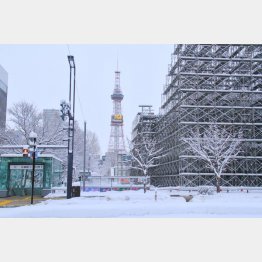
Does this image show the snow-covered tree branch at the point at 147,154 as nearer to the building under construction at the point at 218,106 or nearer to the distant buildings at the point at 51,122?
the building under construction at the point at 218,106

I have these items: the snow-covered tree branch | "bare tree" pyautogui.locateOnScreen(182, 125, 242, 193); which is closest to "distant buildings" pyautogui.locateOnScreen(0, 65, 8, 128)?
the snow-covered tree branch

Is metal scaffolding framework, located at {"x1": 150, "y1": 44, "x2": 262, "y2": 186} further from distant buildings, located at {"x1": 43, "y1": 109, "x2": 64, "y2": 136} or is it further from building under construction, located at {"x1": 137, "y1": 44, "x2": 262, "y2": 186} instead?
distant buildings, located at {"x1": 43, "y1": 109, "x2": 64, "y2": 136}

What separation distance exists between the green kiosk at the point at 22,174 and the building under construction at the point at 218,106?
15336 millimetres

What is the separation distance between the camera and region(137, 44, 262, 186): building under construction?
3559 cm

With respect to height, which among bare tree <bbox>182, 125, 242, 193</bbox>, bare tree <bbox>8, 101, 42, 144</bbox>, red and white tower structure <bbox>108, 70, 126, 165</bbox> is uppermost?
red and white tower structure <bbox>108, 70, 126, 165</bbox>

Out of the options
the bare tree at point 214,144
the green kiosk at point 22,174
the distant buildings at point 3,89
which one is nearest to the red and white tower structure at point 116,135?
the distant buildings at point 3,89

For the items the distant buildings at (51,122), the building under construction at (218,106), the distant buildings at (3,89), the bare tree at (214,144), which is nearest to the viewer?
the bare tree at (214,144)

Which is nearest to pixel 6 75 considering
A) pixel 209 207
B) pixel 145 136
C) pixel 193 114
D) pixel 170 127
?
pixel 145 136

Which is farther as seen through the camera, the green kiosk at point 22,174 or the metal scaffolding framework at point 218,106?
the metal scaffolding framework at point 218,106

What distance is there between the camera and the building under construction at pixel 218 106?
3559 cm

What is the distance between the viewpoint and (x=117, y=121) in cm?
9606

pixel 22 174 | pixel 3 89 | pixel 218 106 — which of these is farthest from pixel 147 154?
pixel 3 89

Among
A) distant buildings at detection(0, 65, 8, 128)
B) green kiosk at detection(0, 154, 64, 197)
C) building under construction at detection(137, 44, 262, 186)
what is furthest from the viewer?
distant buildings at detection(0, 65, 8, 128)

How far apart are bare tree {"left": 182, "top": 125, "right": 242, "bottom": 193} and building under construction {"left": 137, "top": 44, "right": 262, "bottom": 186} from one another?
2.56ft
